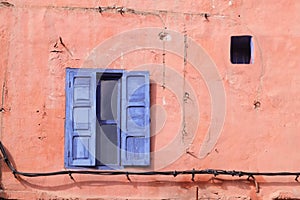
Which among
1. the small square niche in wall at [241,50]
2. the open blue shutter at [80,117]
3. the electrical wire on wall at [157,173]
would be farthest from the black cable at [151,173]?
the small square niche in wall at [241,50]

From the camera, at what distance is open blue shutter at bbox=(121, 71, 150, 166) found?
859 cm

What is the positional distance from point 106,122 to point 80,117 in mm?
356

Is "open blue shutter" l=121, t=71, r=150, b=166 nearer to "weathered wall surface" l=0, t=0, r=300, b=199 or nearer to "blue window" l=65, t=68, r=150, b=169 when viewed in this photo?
"blue window" l=65, t=68, r=150, b=169

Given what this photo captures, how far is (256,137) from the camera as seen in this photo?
8781mm

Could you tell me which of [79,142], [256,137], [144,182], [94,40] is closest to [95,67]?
[94,40]

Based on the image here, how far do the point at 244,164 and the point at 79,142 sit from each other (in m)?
2.09

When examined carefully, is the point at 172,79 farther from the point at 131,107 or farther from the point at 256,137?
the point at 256,137

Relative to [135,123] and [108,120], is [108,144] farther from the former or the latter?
[135,123]

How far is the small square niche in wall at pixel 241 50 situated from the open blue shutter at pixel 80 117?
1.90 metres

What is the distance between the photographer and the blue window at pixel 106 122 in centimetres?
859

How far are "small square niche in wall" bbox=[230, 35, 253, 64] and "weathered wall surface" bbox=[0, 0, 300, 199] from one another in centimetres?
10

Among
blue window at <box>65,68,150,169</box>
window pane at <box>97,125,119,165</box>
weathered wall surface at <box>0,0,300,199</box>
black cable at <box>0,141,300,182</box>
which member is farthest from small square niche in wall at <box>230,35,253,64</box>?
window pane at <box>97,125,119,165</box>

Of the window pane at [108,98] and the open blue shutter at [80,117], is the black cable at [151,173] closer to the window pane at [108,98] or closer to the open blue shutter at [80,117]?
the open blue shutter at [80,117]

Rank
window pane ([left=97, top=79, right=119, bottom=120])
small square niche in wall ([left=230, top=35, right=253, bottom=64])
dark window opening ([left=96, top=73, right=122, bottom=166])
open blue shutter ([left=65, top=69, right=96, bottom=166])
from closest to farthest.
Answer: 1. open blue shutter ([left=65, top=69, right=96, bottom=166])
2. dark window opening ([left=96, top=73, right=122, bottom=166])
3. window pane ([left=97, top=79, right=119, bottom=120])
4. small square niche in wall ([left=230, top=35, right=253, bottom=64])
